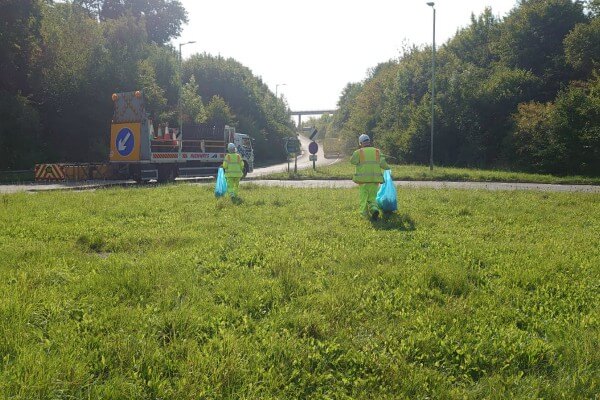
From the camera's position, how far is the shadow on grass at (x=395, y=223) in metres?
8.23

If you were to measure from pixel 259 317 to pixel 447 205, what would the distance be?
804 cm

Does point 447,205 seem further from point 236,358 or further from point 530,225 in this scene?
point 236,358

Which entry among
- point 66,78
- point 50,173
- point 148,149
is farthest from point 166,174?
point 66,78

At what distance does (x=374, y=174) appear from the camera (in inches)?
371

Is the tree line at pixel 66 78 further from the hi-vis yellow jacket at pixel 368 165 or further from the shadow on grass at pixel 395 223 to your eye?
the shadow on grass at pixel 395 223

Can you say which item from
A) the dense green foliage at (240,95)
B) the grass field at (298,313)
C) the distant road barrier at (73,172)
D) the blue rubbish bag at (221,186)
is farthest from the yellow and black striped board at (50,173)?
the dense green foliage at (240,95)

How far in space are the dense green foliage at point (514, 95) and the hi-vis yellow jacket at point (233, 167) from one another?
68.5 feet

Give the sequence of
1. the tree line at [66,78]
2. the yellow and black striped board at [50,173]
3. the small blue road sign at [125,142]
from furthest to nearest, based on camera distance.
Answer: the tree line at [66,78], the yellow and black striped board at [50,173], the small blue road sign at [125,142]

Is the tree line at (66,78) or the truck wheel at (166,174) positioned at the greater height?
the tree line at (66,78)

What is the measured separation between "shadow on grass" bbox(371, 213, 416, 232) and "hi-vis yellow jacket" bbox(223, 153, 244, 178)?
16.4 ft

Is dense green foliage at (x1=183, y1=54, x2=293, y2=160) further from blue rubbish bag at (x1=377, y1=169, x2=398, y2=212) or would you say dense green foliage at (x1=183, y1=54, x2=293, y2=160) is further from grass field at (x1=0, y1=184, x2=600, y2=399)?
grass field at (x1=0, y1=184, x2=600, y2=399)

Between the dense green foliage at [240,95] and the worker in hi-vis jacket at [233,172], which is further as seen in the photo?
the dense green foliage at [240,95]

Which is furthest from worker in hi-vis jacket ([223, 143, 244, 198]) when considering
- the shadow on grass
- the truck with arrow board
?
the truck with arrow board

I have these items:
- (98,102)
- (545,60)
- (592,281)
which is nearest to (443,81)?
(545,60)
